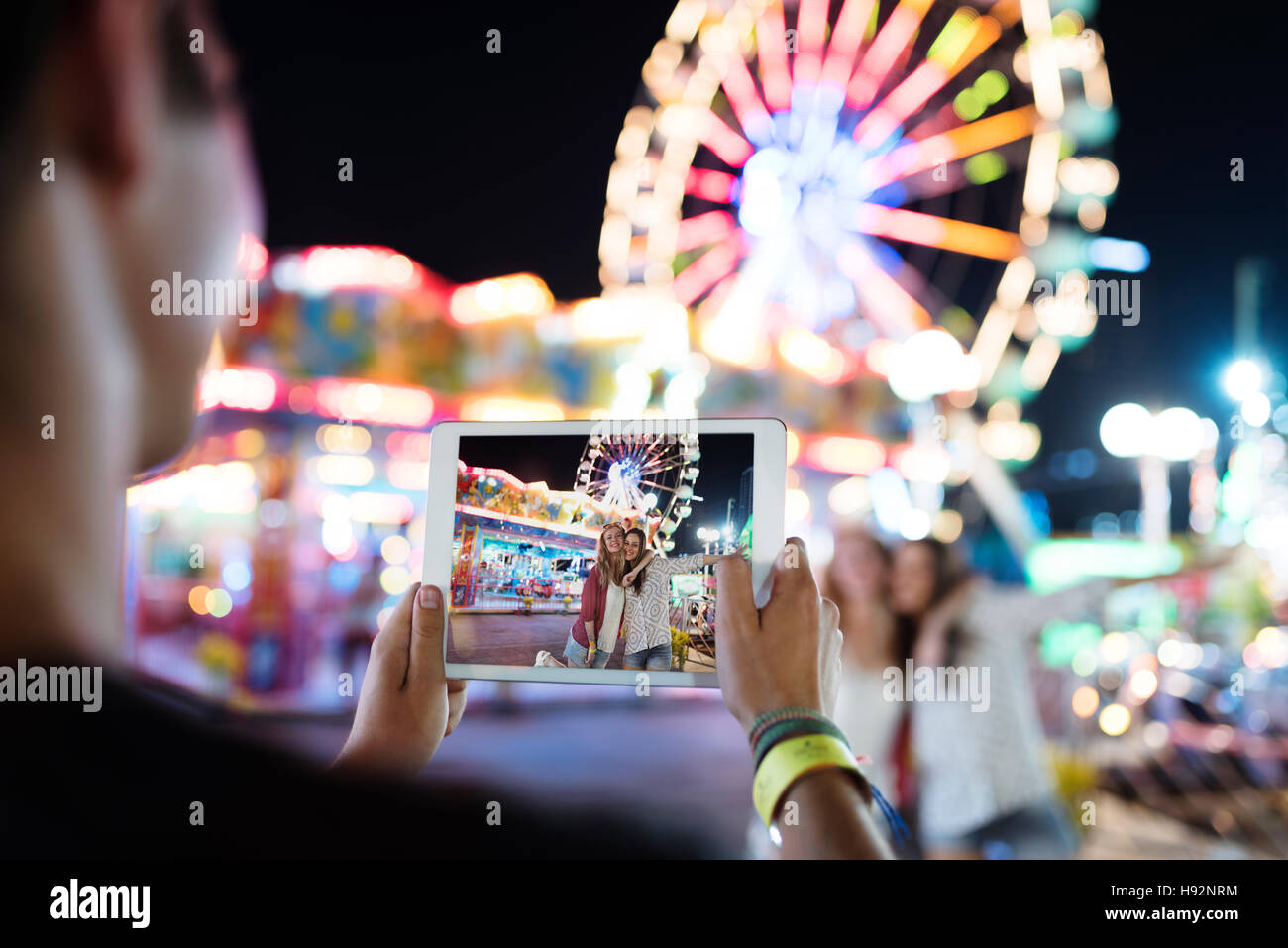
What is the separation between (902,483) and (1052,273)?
354 inches

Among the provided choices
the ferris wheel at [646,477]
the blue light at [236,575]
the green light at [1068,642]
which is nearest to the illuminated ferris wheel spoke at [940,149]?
the green light at [1068,642]

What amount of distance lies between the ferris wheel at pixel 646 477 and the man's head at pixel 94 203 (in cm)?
47

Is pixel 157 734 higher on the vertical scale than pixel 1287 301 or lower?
lower

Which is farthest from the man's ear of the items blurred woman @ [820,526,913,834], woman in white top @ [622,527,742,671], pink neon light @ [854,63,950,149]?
pink neon light @ [854,63,950,149]

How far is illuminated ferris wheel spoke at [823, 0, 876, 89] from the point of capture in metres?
6.93

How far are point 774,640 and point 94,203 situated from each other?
834mm

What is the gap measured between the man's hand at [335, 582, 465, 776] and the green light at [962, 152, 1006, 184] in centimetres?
737

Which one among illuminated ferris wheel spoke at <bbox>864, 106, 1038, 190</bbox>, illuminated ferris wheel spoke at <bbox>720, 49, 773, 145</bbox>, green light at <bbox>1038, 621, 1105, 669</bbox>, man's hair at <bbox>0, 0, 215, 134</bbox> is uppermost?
illuminated ferris wheel spoke at <bbox>720, 49, 773, 145</bbox>

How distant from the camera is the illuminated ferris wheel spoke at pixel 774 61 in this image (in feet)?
23.5

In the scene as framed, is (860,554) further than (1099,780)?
No

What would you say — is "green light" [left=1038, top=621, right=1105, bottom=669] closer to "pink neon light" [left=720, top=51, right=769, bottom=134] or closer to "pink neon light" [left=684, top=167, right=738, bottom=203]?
"pink neon light" [left=684, top=167, right=738, bottom=203]
